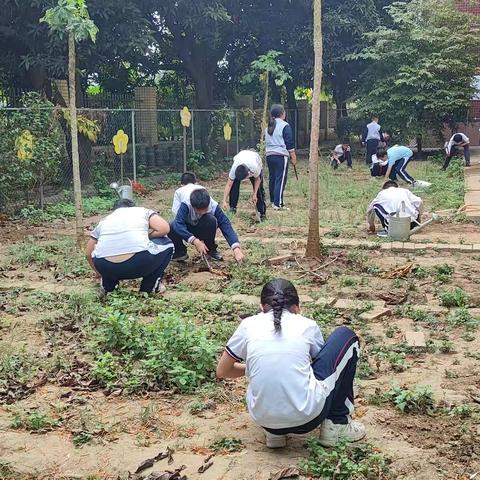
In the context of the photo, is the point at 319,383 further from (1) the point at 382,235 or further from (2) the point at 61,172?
(2) the point at 61,172

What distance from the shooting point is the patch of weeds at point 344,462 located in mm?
3213

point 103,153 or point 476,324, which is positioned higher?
point 103,153

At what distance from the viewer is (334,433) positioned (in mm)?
3527

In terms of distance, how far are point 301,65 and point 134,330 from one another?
20.8 m

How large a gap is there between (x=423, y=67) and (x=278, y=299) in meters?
19.5

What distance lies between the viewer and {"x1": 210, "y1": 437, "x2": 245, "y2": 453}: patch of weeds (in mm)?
3574

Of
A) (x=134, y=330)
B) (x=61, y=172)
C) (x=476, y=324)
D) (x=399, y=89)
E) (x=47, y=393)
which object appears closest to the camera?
(x=47, y=393)

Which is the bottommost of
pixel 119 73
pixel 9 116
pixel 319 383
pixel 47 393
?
Answer: pixel 47 393

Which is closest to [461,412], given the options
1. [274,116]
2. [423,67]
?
[274,116]

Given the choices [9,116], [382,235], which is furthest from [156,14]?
[382,235]

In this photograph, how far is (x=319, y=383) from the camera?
3.44m

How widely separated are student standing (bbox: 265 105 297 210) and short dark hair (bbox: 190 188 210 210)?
4535 mm

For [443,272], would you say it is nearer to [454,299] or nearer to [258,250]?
[454,299]

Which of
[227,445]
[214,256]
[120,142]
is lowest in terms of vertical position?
[227,445]
